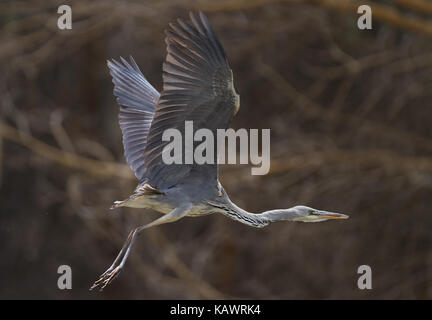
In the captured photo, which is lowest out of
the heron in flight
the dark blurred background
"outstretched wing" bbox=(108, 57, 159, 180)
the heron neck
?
the heron neck

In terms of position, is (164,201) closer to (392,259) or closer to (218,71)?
(218,71)

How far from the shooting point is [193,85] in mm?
2521

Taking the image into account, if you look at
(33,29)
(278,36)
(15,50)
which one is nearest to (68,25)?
(15,50)

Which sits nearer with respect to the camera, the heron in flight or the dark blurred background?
the heron in flight

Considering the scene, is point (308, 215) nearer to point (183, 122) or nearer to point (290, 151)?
point (183, 122)

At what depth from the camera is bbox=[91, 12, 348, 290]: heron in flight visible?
8.05 feet

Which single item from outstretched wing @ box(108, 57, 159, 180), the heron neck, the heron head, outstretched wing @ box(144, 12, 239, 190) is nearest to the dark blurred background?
outstretched wing @ box(108, 57, 159, 180)

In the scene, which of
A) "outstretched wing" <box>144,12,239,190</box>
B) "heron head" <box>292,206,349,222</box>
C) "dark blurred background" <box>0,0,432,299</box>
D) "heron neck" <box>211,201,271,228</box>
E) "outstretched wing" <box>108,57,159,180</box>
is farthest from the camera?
"dark blurred background" <box>0,0,432,299</box>

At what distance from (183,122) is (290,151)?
3.95 m

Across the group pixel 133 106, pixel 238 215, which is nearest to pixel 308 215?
pixel 238 215

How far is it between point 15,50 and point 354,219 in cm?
367

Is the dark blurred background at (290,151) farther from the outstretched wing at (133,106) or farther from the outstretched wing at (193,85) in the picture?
the outstretched wing at (193,85)

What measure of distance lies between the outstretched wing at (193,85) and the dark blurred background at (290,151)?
3347mm

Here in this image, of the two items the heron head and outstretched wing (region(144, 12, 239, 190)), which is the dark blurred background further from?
outstretched wing (region(144, 12, 239, 190))
